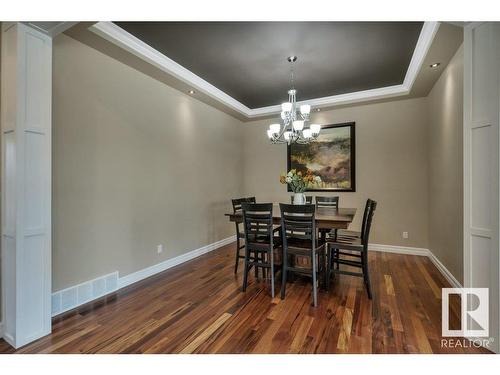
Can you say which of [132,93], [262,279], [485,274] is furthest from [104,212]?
[485,274]

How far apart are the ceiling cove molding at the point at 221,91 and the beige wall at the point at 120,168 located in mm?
337

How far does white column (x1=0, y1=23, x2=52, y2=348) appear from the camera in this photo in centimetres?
181

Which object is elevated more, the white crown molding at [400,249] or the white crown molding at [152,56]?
the white crown molding at [152,56]

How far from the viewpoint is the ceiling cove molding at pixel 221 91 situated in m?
2.44

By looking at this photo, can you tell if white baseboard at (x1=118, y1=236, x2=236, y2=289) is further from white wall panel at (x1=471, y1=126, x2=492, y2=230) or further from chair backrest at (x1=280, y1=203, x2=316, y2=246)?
white wall panel at (x1=471, y1=126, x2=492, y2=230)

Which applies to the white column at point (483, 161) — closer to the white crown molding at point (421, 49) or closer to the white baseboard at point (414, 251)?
the white crown molding at point (421, 49)

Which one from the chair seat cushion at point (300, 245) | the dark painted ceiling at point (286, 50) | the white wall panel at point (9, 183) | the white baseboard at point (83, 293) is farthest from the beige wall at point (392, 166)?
the white wall panel at point (9, 183)

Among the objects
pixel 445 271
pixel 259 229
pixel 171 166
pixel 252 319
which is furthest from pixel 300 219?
pixel 445 271

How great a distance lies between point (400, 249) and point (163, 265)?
3970mm

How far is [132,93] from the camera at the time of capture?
120 inches

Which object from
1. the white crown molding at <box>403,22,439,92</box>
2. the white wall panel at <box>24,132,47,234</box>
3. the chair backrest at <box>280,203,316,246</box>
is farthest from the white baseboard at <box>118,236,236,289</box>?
the white crown molding at <box>403,22,439,92</box>

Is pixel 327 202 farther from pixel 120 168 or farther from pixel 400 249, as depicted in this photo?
pixel 120 168

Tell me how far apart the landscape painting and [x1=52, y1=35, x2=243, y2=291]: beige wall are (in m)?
2.08
